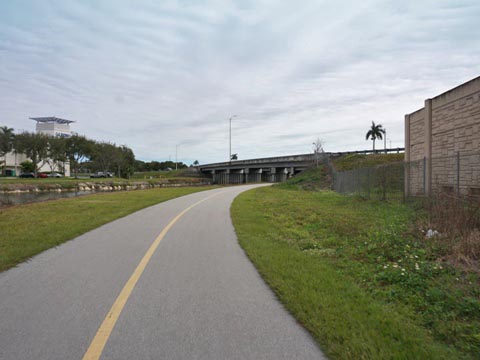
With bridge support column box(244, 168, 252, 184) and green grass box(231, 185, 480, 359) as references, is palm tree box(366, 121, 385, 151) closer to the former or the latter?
bridge support column box(244, 168, 252, 184)

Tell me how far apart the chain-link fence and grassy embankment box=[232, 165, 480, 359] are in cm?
437

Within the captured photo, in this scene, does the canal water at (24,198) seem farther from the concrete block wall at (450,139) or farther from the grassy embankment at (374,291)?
the concrete block wall at (450,139)

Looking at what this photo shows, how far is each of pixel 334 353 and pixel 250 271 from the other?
296cm

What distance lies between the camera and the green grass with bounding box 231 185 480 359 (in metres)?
3.39

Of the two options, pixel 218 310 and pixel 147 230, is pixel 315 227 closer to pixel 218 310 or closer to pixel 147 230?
pixel 147 230

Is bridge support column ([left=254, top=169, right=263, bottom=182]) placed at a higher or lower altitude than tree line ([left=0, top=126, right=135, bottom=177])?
lower

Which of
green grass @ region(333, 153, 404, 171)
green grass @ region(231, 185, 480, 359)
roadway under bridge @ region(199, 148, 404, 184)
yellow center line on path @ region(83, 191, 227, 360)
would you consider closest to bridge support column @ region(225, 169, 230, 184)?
roadway under bridge @ region(199, 148, 404, 184)

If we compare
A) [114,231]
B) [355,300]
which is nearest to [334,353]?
[355,300]

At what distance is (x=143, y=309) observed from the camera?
14.0 feet

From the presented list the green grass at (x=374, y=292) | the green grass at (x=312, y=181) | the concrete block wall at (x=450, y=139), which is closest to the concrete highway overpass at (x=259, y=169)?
the green grass at (x=312, y=181)

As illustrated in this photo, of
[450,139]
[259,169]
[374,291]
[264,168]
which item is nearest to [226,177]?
[259,169]

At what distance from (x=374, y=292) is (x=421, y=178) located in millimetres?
13239

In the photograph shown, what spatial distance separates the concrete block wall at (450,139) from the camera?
1242cm

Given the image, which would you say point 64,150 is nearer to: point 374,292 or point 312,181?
point 312,181
